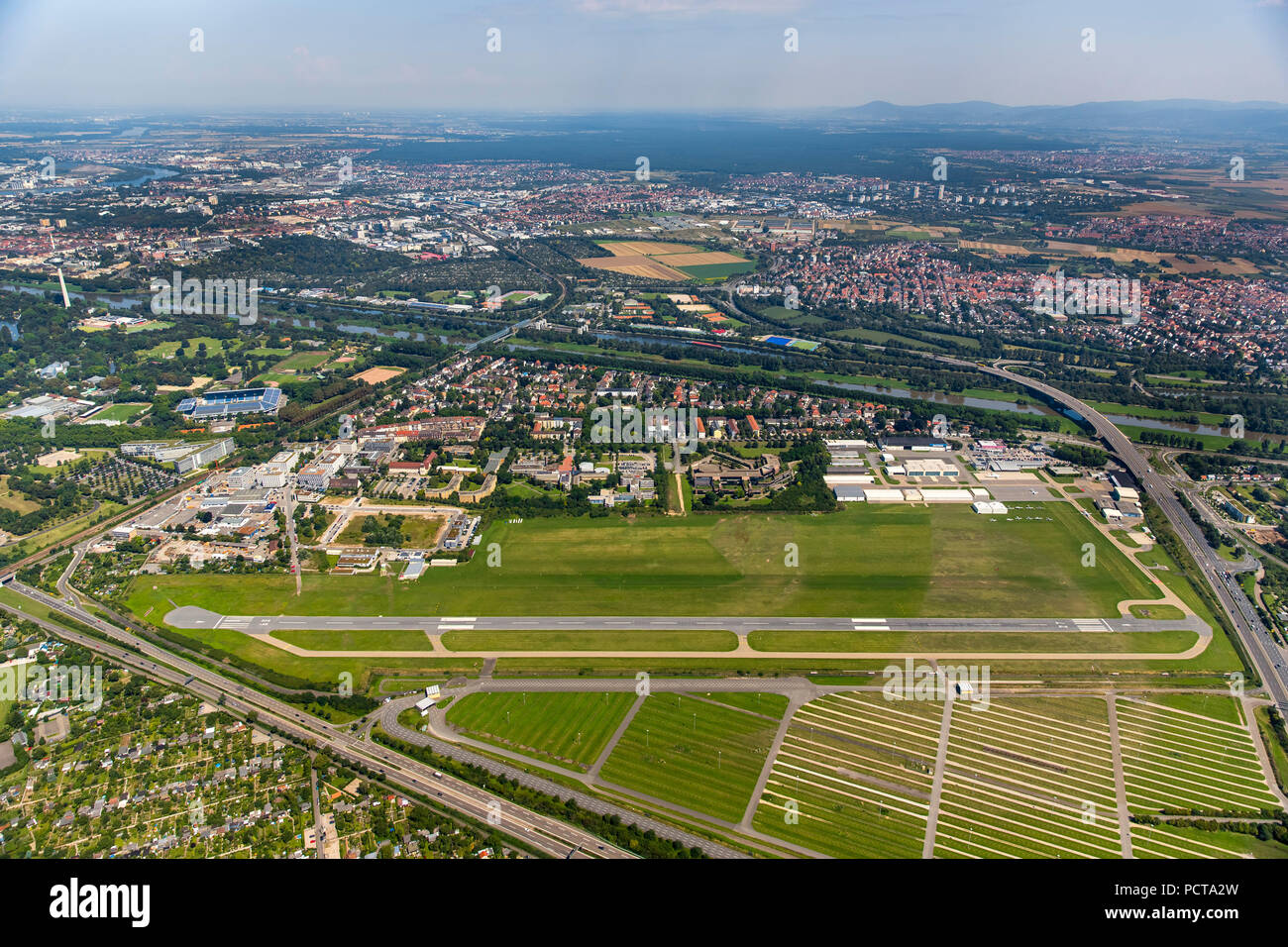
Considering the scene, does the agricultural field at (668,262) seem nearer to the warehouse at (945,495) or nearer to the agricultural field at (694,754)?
the warehouse at (945,495)

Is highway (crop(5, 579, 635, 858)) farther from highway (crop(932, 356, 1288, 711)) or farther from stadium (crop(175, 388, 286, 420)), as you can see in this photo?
highway (crop(932, 356, 1288, 711))

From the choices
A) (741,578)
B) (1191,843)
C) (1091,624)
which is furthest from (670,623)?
(1191,843)

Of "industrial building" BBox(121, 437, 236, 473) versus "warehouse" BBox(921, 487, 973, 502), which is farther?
"industrial building" BBox(121, 437, 236, 473)

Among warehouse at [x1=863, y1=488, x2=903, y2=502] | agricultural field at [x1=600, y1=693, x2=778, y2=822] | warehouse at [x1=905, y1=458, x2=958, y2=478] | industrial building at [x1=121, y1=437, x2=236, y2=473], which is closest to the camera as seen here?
agricultural field at [x1=600, y1=693, x2=778, y2=822]

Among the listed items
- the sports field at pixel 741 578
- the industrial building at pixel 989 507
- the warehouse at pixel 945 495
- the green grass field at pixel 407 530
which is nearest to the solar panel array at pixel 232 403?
the green grass field at pixel 407 530

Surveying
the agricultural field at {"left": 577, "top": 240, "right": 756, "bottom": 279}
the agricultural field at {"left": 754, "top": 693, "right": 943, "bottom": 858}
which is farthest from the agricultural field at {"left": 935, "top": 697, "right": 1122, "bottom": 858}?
the agricultural field at {"left": 577, "top": 240, "right": 756, "bottom": 279}
